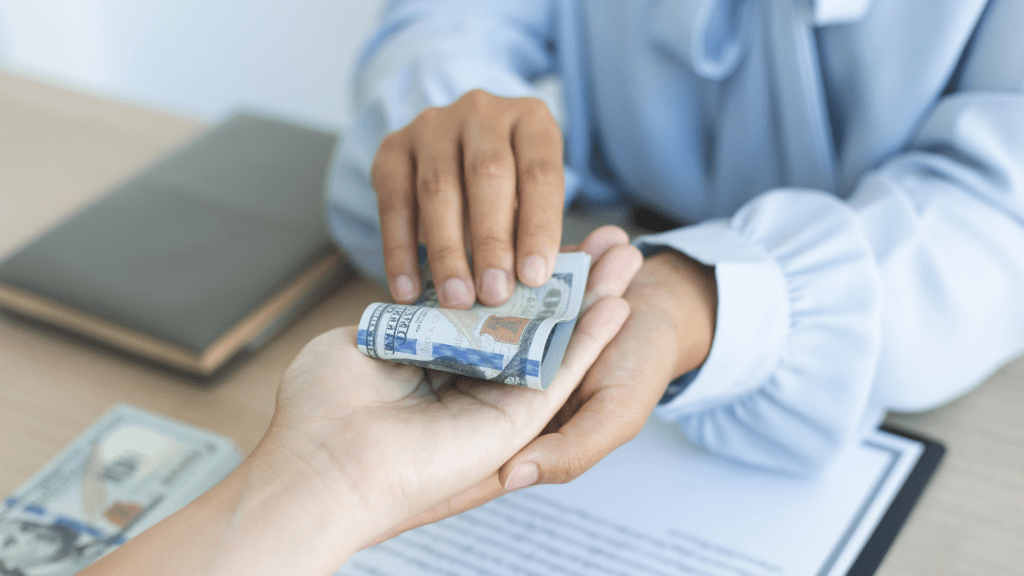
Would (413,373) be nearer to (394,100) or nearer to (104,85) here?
(394,100)

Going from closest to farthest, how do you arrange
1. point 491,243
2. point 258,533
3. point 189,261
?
point 258,533 < point 491,243 < point 189,261

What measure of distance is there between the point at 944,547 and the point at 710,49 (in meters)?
0.64

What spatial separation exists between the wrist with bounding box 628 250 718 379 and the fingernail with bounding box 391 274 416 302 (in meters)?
0.21

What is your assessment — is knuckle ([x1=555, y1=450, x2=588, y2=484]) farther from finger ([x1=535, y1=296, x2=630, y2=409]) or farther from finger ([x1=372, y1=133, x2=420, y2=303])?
finger ([x1=372, y1=133, x2=420, y2=303])

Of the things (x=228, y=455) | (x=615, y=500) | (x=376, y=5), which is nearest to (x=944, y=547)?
(x=615, y=500)

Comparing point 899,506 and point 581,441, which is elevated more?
point 581,441

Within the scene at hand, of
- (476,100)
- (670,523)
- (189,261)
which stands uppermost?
(476,100)

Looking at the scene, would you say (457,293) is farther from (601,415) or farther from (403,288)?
(601,415)

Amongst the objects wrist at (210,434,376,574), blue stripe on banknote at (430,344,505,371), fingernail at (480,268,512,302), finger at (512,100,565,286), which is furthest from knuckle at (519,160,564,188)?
wrist at (210,434,376,574)

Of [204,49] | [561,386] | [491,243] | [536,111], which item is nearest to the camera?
[561,386]

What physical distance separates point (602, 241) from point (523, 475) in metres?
0.30

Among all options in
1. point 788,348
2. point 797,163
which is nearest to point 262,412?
point 788,348

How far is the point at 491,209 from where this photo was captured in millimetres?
686

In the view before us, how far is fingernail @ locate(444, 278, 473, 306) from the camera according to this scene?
0.65m
